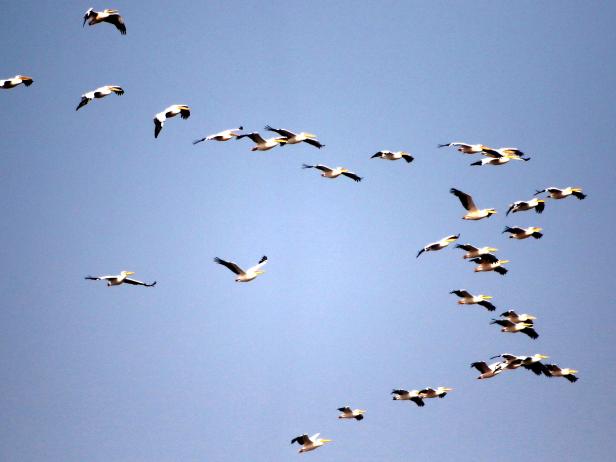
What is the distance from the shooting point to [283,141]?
52188 millimetres

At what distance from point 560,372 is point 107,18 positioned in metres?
29.8

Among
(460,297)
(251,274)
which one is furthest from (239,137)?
(460,297)

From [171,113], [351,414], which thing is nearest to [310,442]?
[351,414]

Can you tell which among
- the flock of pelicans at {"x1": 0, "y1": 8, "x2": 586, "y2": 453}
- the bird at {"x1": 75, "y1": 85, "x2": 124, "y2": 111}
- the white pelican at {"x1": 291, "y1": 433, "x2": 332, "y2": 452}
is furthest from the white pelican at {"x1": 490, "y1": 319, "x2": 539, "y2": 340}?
the bird at {"x1": 75, "y1": 85, "x2": 124, "y2": 111}

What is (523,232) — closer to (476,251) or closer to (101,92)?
(476,251)

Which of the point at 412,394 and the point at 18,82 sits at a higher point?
the point at 18,82

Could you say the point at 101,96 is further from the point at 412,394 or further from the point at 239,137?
the point at 412,394

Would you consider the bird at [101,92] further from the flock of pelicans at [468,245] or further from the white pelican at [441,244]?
the white pelican at [441,244]

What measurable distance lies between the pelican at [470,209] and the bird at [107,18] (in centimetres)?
1791

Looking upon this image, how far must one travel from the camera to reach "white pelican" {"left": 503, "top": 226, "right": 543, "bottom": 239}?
174 feet

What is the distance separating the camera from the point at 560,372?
2199 inches

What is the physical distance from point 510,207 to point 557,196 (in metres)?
2.96

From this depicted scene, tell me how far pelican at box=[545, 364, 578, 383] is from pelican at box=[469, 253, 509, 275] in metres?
6.17

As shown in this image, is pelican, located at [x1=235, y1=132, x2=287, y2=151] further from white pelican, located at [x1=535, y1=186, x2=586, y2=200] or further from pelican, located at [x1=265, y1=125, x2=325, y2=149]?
white pelican, located at [x1=535, y1=186, x2=586, y2=200]
